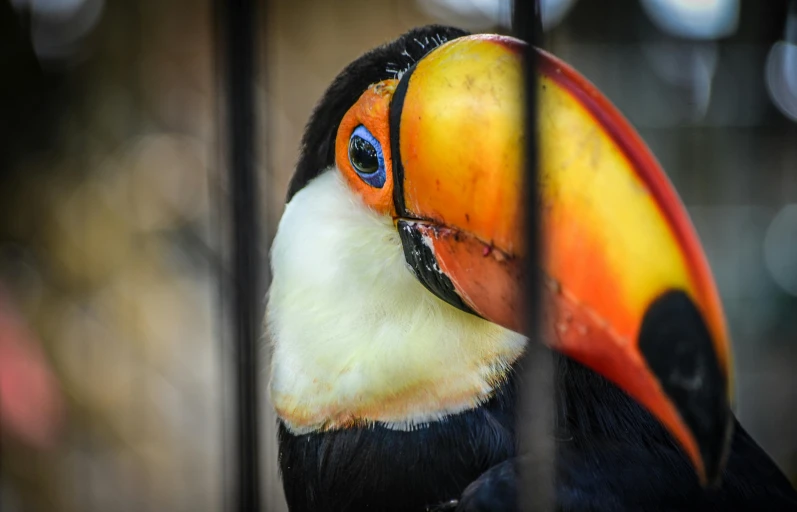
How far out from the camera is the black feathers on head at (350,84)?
0.91 m

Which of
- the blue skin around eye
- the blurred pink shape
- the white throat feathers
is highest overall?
the blue skin around eye

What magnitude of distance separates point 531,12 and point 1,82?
7.17ft

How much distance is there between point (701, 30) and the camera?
104 inches

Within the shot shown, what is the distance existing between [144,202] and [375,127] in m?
1.88

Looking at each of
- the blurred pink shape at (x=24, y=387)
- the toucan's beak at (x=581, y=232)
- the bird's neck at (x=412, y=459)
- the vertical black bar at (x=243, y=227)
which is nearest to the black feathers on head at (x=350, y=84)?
the toucan's beak at (x=581, y=232)

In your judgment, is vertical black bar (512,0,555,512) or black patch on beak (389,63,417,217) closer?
vertical black bar (512,0,555,512)

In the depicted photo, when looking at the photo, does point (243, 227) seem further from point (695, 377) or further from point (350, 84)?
point (695, 377)

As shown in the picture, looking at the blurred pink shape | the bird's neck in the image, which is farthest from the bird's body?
the blurred pink shape

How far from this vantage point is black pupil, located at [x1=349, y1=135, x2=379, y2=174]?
0.90m

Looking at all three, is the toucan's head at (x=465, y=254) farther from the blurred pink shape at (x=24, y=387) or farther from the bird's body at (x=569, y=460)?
the blurred pink shape at (x=24, y=387)

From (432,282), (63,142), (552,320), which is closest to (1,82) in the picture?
(63,142)

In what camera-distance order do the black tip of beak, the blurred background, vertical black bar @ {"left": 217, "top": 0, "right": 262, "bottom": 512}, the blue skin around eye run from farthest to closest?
1. the blurred background
2. the blue skin around eye
3. vertical black bar @ {"left": 217, "top": 0, "right": 262, "bottom": 512}
4. the black tip of beak

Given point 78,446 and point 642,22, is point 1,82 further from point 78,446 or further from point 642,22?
point 642,22

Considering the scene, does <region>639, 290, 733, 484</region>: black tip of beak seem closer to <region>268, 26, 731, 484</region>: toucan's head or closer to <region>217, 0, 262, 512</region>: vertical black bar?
<region>268, 26, 731, 484</region>: toucan's head
